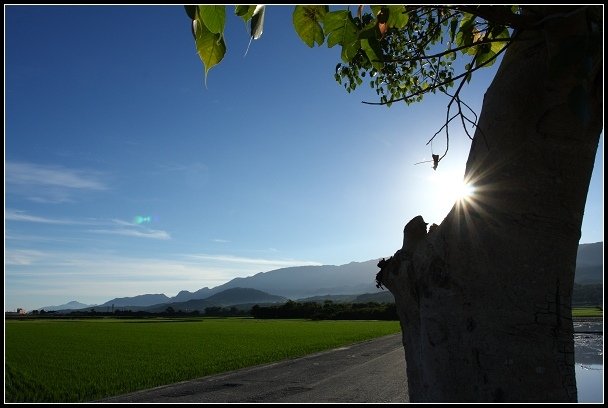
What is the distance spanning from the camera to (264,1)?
1.62 metres

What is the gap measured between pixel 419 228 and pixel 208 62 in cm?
114

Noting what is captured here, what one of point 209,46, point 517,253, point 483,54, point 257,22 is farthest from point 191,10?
point 483,54

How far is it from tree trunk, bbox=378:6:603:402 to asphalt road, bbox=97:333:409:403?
11008 mm

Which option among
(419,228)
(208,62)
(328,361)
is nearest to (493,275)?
(419,228)

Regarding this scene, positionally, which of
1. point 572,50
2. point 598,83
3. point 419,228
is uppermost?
point 598,83

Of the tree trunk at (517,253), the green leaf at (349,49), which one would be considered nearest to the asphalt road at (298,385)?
the tree trunk at (517,253)

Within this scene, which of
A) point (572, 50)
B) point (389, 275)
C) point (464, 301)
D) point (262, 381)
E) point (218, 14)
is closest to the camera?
point (572, 50)

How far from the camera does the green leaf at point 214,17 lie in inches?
57.5

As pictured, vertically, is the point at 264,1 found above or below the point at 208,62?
above

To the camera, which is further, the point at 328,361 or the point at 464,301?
the point at 328,361

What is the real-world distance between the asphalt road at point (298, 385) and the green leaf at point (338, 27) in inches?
446

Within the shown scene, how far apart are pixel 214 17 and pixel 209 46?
0.44 ft

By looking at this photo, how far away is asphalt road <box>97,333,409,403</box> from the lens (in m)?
13.1

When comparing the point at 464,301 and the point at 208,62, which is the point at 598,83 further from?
the point at 208,62
